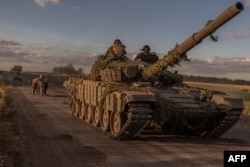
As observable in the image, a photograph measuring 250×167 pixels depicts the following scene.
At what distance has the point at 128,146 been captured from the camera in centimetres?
1306

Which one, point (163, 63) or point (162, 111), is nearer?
point (162, 111)

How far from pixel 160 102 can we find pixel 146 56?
14.2 feet

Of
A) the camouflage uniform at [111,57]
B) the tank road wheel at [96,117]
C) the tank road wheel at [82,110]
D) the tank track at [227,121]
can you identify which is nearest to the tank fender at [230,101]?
the tank track at [227,121]

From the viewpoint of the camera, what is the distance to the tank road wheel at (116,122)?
14.2 metres

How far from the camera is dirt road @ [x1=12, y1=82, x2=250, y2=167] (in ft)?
35.6

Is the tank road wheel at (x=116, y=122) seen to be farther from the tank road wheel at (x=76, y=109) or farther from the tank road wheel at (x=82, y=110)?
the tank road wheel at (x=76, y=109)

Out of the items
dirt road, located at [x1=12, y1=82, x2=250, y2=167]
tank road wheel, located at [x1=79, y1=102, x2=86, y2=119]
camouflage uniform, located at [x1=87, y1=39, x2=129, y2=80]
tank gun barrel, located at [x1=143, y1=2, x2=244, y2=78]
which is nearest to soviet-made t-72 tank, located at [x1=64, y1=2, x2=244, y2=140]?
tank gun barrel, located at [x1=143, y1=2, x2=244, y2=78]

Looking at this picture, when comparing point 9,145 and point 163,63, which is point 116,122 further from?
point 9,145

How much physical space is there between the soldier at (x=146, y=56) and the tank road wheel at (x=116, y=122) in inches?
135

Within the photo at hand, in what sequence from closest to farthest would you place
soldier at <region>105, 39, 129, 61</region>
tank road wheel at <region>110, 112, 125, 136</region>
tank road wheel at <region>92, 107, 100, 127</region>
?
tank road wheel at <region>110, 112, 125, 136</region>
tank road wheel at <region>92, 107, 100, 127</region>
soldier at <region>105, 39, 129, 61</region>

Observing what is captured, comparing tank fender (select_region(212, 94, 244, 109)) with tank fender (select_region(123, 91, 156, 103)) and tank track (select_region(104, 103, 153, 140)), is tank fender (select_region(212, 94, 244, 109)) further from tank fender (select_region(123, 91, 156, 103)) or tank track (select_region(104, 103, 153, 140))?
tank track (select_region(104, 103, 153, 140))

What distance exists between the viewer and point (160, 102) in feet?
45.4

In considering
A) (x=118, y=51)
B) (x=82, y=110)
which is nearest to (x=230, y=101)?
(x=118, y=51)

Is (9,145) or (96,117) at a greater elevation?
(96,117)
